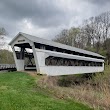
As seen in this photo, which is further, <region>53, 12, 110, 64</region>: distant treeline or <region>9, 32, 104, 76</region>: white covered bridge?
<region>53, 12, 110, 64</region>: distant treeline

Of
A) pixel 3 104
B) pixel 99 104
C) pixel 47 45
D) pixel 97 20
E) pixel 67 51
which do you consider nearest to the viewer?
pixel 3 104

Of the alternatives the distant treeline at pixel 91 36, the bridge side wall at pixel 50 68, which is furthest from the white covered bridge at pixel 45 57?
the distant treeline at pixel 91 36

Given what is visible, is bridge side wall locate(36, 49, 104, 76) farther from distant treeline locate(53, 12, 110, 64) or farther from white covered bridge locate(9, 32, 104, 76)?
distant treeline locate(53, 12, 110, 64)

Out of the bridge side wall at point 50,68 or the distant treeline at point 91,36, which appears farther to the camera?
the distant treeline at point 91,36

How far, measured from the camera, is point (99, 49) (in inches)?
2124

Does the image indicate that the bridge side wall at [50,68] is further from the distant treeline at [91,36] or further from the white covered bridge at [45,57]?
the distant treeline at [91,36]

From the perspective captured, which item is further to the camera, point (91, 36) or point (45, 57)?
point (91, 36)

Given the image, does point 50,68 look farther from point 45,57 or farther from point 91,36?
point 91,36

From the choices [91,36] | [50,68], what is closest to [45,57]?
[50,68]

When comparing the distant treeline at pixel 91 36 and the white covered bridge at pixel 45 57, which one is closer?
the white covered bridge at pixel 45 57

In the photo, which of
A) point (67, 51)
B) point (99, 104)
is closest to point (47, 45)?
point (67, 51)

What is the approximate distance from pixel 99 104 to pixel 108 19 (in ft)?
169

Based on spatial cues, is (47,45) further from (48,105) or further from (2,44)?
(2,44)

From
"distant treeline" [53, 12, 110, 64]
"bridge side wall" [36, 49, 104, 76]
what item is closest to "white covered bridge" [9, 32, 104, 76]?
"bridge side wall" [36, 49, 104, 76]
